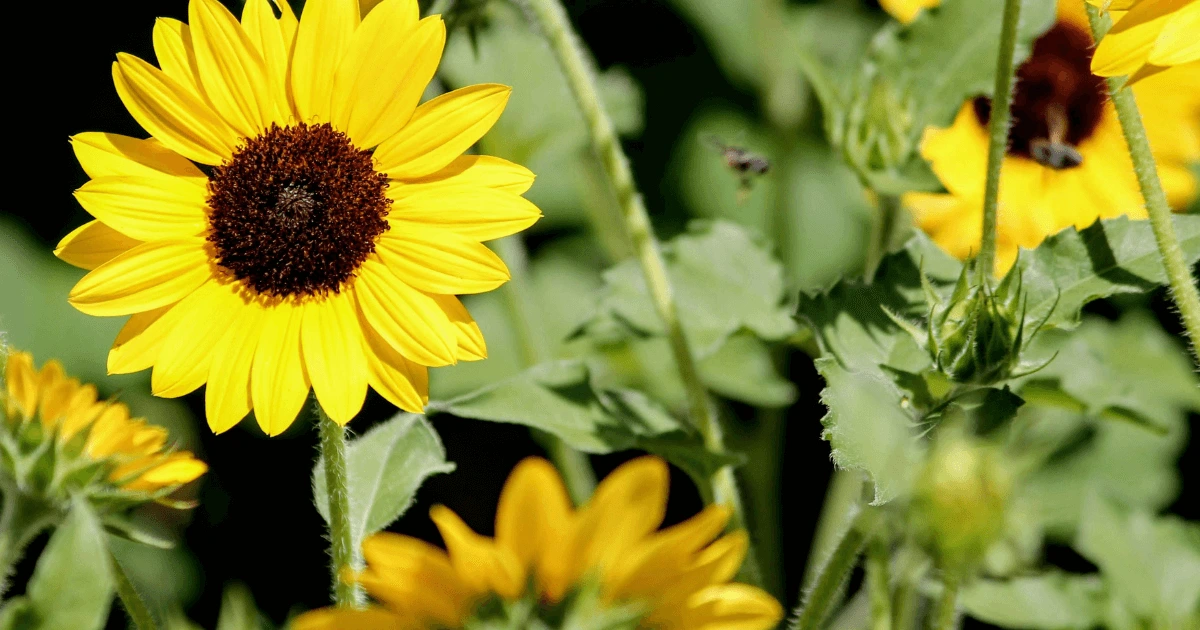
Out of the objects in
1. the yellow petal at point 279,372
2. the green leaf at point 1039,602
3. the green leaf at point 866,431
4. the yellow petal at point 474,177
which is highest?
the yellow petal at point 474,177

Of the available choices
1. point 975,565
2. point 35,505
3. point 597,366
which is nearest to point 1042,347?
point 975,565

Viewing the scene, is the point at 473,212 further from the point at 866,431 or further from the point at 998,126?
the point at 998,126

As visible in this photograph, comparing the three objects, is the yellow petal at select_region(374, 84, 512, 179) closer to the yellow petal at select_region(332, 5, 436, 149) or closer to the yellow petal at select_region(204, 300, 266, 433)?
the yellow petal at select_region(332, 5, 436, 149)

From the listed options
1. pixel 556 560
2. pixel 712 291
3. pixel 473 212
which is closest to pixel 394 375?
pixel 473 212

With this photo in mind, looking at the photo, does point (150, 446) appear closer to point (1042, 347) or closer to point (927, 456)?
point (927, 456)

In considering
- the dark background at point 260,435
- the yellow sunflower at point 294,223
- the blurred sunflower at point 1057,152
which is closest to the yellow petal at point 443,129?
the yellow sunflower at point 294,223

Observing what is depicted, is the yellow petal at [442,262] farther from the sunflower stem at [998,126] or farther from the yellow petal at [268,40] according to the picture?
the sunflower stem at [998,126]
